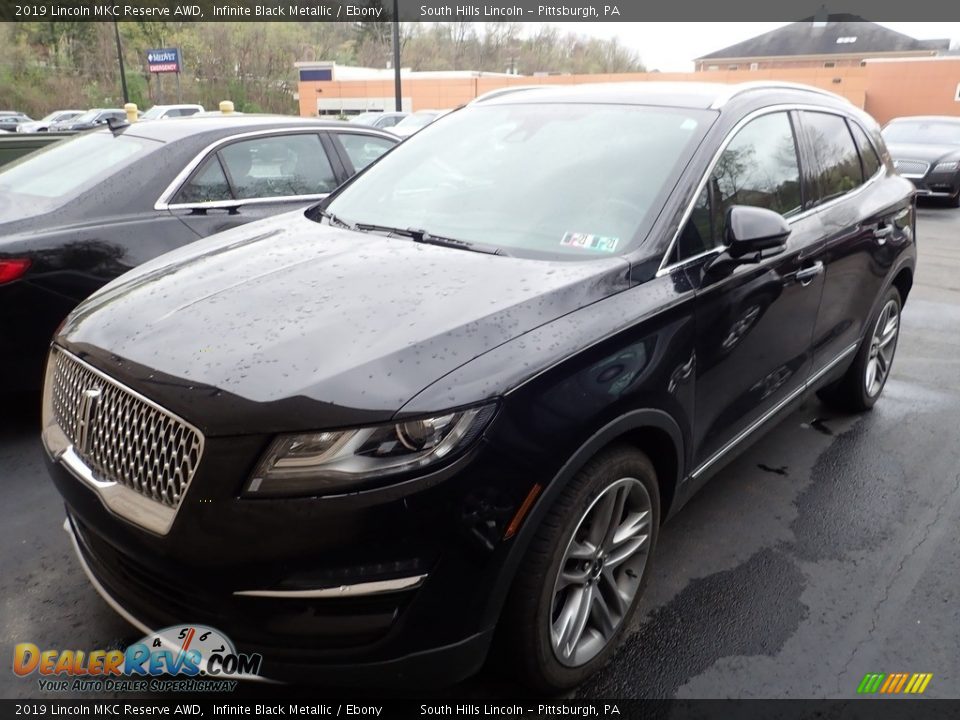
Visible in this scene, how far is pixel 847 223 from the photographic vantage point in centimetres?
364

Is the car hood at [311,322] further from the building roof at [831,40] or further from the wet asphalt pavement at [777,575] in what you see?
the building roof at [831,40]

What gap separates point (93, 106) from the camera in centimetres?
4881

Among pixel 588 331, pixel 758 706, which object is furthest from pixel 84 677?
pixel 758 706

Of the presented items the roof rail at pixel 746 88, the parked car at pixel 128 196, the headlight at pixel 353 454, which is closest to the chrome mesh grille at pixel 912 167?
the roof rail at pixel 746 88

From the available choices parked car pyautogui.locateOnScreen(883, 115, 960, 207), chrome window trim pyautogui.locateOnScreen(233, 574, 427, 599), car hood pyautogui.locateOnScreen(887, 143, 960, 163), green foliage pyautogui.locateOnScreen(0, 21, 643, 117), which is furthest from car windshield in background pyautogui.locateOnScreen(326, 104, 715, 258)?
green foliage pyautogui.locateOnScreen(0, 21, 643, 117)

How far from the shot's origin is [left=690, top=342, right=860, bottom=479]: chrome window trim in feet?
9.49

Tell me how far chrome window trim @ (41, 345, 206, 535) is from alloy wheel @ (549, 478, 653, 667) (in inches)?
41.6

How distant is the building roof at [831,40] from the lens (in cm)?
6044

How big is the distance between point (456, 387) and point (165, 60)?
1752 inches

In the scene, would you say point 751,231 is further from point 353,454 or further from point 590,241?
point 353,454

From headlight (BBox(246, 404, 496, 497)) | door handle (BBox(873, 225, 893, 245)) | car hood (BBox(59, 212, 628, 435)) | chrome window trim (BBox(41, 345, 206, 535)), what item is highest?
car hood (BBox(59, 212, 628, 435))

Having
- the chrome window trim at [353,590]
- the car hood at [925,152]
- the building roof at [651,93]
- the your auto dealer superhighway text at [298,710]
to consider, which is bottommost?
the your auto dealer superhighway text at [298,710]

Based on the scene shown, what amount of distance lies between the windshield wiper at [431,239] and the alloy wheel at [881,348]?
279 centimetres

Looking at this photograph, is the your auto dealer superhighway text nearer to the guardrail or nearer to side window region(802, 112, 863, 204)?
side window region(802, 112, 863, 204)
